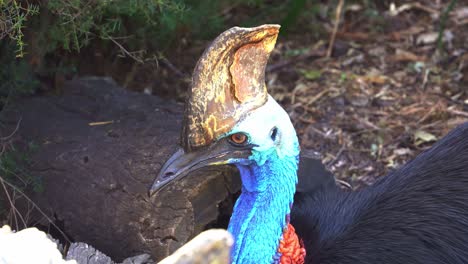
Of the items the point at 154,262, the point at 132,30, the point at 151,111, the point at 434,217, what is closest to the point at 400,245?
the point at 434,217

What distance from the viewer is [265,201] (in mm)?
2586

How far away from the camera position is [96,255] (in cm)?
292

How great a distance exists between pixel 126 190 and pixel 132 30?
3.26 ft

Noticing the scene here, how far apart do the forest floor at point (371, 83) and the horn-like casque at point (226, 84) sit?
1.39m

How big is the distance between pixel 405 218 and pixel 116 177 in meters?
0.97

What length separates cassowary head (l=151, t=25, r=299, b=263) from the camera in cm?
243

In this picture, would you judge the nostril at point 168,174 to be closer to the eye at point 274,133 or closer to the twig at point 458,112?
the eye at point 274,133

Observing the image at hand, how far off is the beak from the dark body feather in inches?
16.2

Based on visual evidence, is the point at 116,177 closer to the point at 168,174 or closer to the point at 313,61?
the point at 168,174

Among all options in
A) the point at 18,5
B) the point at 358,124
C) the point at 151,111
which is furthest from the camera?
the point at 358,124

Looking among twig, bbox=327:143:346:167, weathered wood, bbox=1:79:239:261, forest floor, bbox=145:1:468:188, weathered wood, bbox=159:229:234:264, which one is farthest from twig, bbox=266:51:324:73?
weathered wood, bbox=159:229:234:264

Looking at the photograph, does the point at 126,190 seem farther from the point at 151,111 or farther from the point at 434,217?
the point at 434,217

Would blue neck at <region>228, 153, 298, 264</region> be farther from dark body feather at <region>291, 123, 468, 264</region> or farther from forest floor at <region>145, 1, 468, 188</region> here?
forest floor at <region>145, 1, 468, 188</region>

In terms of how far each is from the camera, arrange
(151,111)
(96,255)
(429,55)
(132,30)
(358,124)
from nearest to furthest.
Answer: (96,255) < (151,111) < (132,30) < (358,124) < (429,55)
